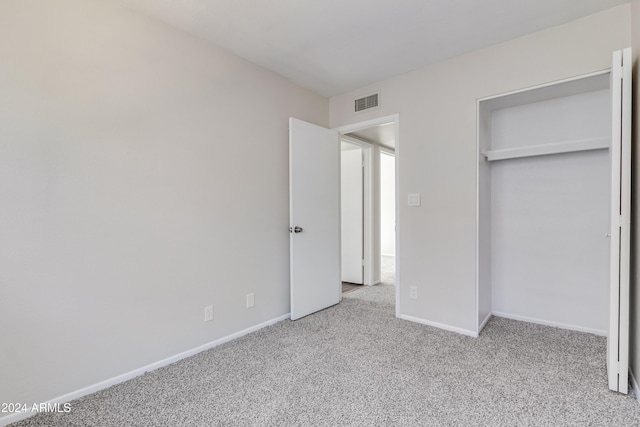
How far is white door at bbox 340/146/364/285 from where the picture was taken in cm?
454

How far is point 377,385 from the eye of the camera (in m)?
1.89

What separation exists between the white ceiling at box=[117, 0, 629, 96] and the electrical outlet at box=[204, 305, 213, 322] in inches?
85.4

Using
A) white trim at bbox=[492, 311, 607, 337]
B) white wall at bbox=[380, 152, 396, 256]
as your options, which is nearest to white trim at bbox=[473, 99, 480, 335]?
white trim at bbox=[492, 311, 607, 337]

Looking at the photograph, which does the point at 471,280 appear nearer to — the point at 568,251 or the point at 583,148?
the point at 568,251

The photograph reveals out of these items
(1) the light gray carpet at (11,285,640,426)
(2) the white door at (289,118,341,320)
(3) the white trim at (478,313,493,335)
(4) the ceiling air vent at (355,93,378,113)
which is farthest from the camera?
(4) the ceiling air vent at (355,93,378,113)

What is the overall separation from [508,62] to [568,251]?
5.75ft

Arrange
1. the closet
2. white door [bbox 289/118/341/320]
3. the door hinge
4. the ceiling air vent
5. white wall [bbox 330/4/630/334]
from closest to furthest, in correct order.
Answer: the door hinge → white wall [bbox 330/4/630/334] → the closet → white door [bbox 289/118/341/320] → the ceiling air vent

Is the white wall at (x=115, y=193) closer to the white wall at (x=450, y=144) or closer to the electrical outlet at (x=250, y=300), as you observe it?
the electrical outlet at (x=250, y=300)

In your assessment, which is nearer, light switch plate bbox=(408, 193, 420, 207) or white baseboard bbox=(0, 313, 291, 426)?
white baseboard bbox=(0, 313, 291, 426)

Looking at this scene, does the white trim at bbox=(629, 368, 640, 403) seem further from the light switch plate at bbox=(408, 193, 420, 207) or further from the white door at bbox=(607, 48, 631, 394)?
the light switch plate at bbox=(408, 193, 420, 207)

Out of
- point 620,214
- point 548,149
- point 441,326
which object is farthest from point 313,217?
point 620,214

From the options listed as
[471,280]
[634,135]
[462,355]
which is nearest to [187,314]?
[462,355]

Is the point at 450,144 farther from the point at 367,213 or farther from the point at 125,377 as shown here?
the point at 125,377

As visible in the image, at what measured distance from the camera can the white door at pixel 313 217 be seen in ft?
9.99
